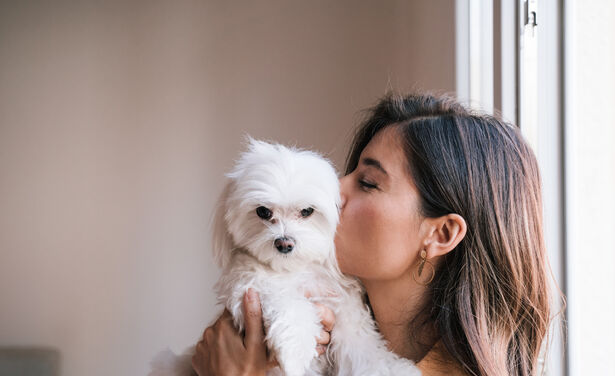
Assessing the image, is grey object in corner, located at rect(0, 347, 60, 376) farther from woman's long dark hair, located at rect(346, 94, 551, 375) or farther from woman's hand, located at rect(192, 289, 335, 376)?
woman's long dark hair, located at rect(346, 94, 551, 375)

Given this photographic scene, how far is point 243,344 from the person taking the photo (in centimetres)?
104

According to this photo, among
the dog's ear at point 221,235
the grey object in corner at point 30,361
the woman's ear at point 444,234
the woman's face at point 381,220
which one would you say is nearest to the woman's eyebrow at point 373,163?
the woman's face at point 381,220

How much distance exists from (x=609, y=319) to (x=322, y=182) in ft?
1.94

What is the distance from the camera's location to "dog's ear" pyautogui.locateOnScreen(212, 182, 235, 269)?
1.10 metres

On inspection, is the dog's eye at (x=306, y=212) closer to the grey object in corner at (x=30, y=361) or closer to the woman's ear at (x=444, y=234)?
the woman's ear at (x=444, y=234)

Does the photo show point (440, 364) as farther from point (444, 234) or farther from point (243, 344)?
point (243, 344)

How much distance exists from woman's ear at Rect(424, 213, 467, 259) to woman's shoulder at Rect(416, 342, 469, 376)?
7.3 inches

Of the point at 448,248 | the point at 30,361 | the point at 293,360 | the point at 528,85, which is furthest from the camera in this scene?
the point at 30,361

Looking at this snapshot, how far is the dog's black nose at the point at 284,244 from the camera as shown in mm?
979

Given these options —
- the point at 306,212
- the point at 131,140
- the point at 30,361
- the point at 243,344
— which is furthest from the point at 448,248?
the point at 30,361

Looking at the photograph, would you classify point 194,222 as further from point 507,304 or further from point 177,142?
point 507,304

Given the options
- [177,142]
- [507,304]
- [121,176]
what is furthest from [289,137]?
[507,304]

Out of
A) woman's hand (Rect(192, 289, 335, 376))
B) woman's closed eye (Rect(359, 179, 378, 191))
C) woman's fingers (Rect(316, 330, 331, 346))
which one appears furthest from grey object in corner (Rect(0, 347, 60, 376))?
woman's closed eye (Rect(359, 179, 378, 191))

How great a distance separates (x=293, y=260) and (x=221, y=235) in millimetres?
177
